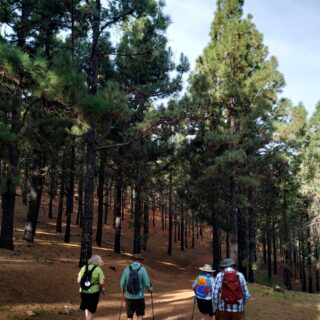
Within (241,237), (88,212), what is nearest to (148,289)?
(88,212)

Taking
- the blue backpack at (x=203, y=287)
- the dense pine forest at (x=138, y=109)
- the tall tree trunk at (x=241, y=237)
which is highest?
the dense pine forest at (x=138, y=109)

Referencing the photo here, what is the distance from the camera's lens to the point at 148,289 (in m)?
8.23

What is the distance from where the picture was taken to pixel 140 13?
15031 mm

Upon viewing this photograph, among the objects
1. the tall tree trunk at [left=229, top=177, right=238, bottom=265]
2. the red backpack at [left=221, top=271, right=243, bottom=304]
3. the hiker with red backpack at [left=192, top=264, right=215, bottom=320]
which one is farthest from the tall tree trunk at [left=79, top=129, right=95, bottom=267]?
the red backpack at [left=221, top=271, right=243, bottom=304]

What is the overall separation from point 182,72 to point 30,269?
40.8 ft

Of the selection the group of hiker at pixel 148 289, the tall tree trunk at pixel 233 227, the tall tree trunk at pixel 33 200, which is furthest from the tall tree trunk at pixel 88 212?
the tall tree trunk at pixel 233 227

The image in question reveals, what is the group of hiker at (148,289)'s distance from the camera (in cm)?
685

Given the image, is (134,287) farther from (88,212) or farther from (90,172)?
(90,172)

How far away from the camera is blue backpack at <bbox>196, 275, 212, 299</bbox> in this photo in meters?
8.52

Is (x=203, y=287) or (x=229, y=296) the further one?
(x=203, y=287)

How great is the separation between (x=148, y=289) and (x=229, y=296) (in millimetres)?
2127

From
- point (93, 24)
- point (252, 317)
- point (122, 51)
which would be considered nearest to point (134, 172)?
point (122, 51)

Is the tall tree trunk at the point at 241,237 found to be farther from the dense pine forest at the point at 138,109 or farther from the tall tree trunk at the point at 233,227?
the tall tree trunk at the point at 233,227

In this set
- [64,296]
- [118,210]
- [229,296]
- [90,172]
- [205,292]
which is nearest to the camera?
[229,296]
